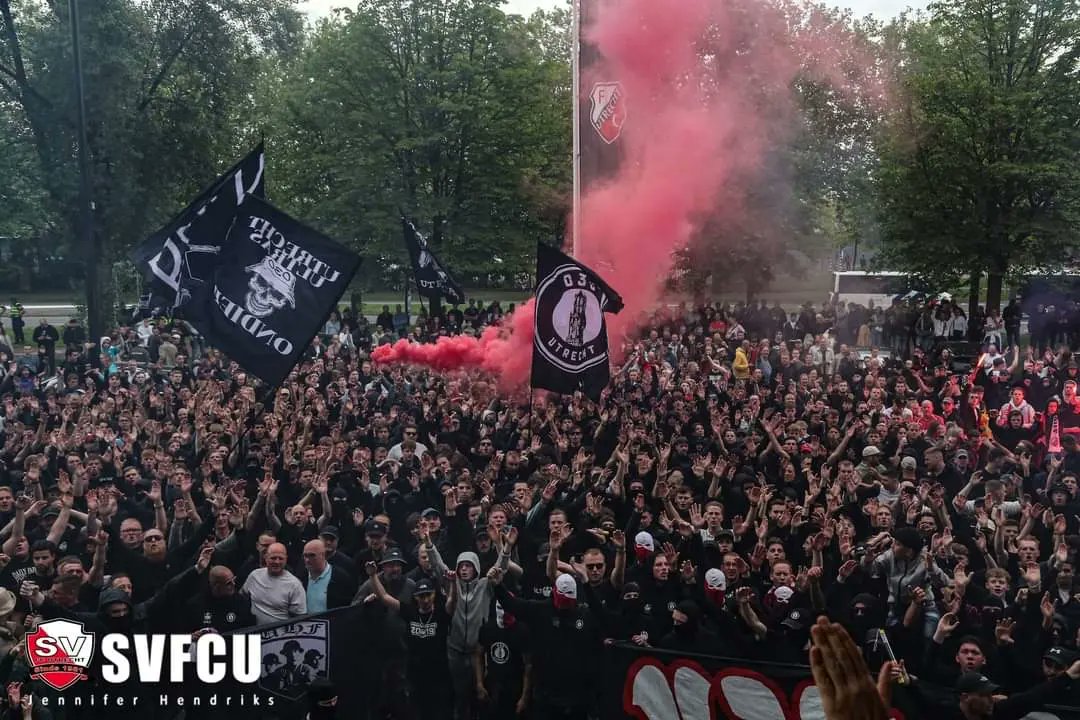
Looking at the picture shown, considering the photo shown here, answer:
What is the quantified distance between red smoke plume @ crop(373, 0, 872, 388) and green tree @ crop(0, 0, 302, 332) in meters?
10.3

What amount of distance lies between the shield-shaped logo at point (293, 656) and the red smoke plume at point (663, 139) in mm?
11143

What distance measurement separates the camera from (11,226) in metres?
27.7

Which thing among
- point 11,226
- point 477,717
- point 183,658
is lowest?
point 477,717

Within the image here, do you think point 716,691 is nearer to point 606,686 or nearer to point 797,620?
point 606,686

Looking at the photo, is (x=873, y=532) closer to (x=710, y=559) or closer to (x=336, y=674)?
(x=710, y=559)

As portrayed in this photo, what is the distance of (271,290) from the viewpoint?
384 inches

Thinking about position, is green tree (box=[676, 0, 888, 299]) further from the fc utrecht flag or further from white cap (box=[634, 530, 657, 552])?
white cap (box=[634, 530, 657, 552])

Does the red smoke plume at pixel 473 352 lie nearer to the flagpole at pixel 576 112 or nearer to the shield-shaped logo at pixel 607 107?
the flagpole at pixel 576 112

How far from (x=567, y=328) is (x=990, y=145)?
722 inches

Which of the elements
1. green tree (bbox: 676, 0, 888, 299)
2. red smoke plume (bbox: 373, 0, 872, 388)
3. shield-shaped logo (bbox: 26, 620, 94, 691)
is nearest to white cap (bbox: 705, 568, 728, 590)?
shield-shaped logo (bbox: 26, 620, 94, 691)

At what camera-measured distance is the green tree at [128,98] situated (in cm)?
2558

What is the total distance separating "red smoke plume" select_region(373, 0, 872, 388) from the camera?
20.4m

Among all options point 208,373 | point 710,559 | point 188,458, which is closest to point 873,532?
point 710,559

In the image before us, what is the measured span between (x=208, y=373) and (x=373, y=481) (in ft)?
23.7
